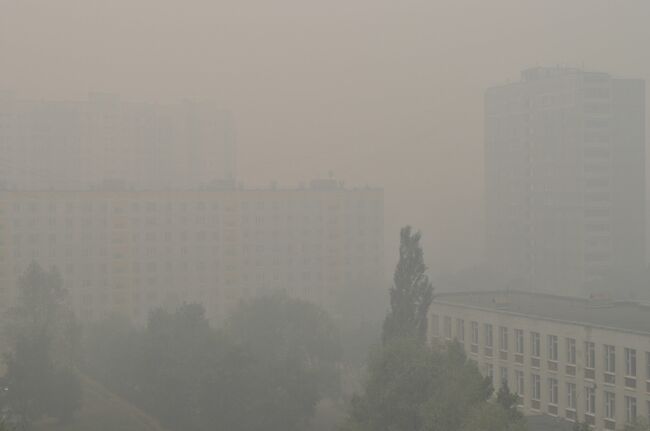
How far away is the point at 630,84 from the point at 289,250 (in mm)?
7827

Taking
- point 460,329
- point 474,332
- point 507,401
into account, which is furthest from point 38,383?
point 507,401

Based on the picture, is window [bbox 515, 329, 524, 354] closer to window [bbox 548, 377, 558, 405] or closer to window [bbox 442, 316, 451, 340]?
window [bbox 548, 377, 558, 405]

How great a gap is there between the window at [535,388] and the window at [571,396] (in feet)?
1.22

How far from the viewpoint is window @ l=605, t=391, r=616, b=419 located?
8116mm

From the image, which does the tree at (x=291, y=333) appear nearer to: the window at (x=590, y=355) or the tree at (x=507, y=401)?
the window at (x=590, y=355)

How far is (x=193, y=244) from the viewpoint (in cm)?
1877

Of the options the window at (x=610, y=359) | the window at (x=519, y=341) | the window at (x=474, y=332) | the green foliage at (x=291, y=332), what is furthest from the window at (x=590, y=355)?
the green foliage at (x=291, y=332)

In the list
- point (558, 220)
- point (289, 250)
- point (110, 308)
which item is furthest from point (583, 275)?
point (110, 308)

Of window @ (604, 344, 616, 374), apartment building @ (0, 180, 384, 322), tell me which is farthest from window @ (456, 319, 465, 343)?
apartment building @ (0, 180, 384, 322)

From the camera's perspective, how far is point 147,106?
23.5 meters

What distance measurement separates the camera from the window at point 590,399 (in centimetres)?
832

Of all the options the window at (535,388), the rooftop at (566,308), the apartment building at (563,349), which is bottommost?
the window at (535,388)

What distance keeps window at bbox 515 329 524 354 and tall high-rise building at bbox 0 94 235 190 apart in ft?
43.7

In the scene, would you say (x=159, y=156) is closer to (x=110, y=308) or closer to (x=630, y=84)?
(x=110, y=308)
